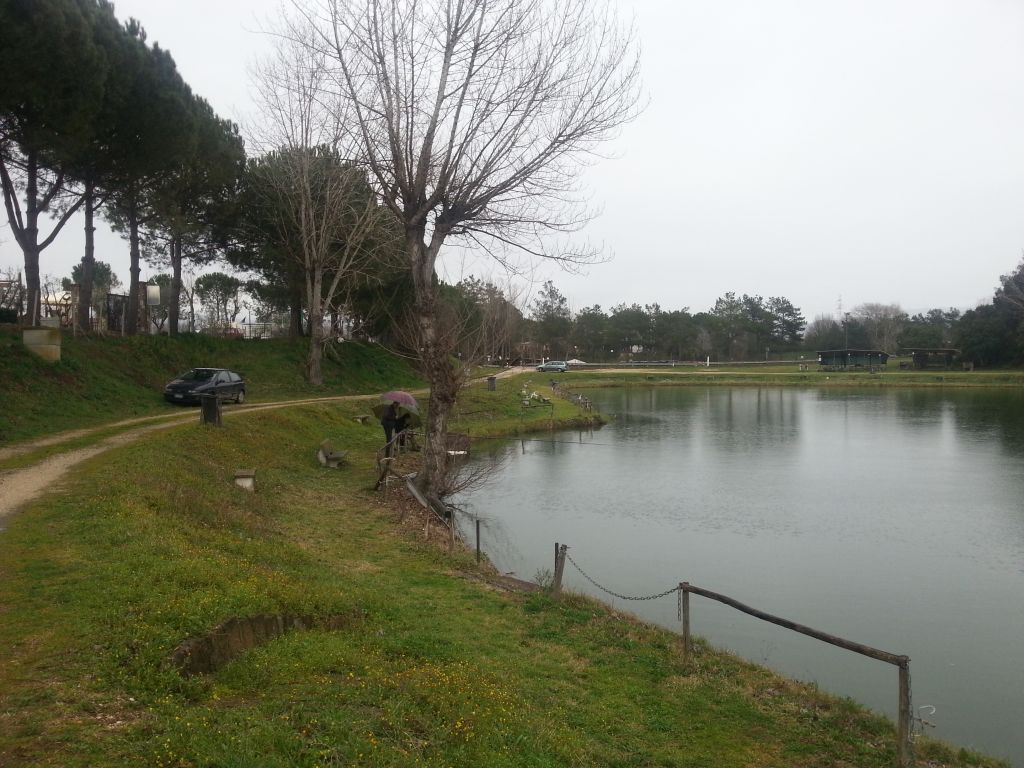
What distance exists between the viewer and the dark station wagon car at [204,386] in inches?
1074

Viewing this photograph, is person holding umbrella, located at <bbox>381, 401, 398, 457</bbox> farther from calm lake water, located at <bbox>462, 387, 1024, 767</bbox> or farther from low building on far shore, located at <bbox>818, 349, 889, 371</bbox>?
low building on far shore, located at <bbox>818, 349, 889, 371</bbox>

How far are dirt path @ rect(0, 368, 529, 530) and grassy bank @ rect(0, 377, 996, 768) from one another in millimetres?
485

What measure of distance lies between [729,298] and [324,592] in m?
140

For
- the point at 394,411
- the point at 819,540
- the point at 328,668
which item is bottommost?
the point at 819,540

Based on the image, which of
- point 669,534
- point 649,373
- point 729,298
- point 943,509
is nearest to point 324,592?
point 669,534

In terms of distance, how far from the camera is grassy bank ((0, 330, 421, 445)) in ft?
69.6

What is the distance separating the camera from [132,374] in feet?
94.8

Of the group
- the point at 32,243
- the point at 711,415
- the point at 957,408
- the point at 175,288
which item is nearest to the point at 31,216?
the point at 32,243

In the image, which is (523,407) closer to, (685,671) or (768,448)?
(768,448)

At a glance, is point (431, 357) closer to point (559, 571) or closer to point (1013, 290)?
point (559, 571)

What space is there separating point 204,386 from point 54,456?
12.1 meters

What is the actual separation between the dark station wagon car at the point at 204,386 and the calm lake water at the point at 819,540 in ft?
32.8

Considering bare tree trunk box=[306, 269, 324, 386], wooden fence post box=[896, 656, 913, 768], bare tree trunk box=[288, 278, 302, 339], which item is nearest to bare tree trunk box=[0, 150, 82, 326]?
bare tree trunk box=[306, 269, 324, 386]

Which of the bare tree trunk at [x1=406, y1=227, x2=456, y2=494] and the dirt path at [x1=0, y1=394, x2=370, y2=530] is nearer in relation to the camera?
the dirt path at [x1=0, y1=394, x2=370, y2=530]
